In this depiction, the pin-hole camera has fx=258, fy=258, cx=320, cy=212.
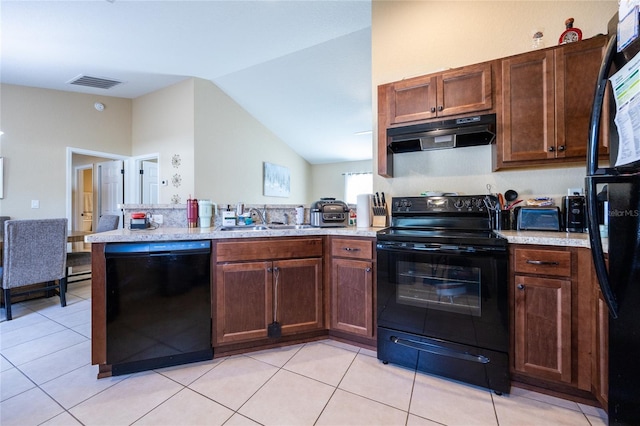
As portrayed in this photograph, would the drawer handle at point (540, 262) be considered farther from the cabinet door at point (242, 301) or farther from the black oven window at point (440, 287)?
the cabinet door at point (242, 301)

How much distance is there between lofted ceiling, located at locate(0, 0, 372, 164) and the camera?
8.34 feet

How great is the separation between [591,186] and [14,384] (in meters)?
3.12

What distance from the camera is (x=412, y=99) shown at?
2.04 metres

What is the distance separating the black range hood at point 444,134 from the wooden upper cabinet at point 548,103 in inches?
5.4

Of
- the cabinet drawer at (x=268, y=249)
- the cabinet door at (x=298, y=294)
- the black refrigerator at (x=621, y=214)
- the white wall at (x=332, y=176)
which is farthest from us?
the white wall at (x=332, y=176)

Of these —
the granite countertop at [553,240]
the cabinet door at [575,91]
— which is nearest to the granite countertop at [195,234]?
the granite countertop at [553,240]

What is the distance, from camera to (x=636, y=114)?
83 centimetres

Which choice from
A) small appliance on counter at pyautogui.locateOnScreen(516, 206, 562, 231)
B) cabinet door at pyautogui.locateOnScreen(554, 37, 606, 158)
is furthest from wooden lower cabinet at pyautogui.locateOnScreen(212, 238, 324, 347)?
cabinet door at pyautogui.locateOnScreen(554, 37, 606, 158)

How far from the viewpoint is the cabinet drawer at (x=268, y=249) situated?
1807mm

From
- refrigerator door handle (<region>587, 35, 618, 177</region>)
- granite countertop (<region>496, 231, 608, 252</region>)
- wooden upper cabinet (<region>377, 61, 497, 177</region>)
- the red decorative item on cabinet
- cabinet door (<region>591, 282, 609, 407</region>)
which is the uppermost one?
the red decorative item on cabinet

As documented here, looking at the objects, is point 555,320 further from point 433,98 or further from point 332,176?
point 332,176

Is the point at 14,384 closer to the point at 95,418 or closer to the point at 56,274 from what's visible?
the point at 95,418

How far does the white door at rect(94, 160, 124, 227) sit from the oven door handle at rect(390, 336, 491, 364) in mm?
5243

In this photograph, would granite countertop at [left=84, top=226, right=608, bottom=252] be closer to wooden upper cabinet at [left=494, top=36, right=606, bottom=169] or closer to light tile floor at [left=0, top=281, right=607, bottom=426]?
wooden upper cabinet at [left=494, top=36, right=606, bottom=169]
